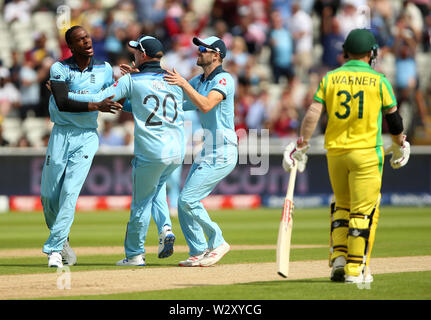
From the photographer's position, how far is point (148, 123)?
9.34 meters

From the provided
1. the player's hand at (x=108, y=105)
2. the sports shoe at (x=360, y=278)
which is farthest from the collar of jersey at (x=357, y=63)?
the player's hand at (x=108, y=105)

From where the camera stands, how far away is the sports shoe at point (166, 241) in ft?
31.8

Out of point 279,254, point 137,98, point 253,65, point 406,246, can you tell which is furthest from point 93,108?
point 253,65

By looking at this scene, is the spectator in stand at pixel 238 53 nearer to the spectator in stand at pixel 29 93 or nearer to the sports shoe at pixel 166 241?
the spectator in stand at pixel 29 93

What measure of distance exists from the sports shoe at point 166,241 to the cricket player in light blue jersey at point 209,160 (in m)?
0.17

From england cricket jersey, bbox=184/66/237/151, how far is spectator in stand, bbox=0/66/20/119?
13207 millimetres

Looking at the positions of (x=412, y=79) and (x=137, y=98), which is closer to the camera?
(x=137, y=98)

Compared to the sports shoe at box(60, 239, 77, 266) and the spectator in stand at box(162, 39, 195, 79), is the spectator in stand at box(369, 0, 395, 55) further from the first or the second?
the sports shoe at box(60, 239, 77, 266)

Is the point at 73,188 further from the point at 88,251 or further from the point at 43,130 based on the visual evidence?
the point at 43,130

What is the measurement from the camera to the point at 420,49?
23.4 m

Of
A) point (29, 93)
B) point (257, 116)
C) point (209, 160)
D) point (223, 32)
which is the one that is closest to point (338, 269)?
point (209, 160)

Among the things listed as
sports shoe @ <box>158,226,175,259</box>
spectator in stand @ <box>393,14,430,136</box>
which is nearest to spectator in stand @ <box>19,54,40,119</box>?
spectator in stand @ <box>393,14,430,136</box>

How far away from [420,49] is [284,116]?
15.1ft

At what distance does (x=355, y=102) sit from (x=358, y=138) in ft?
1.05
